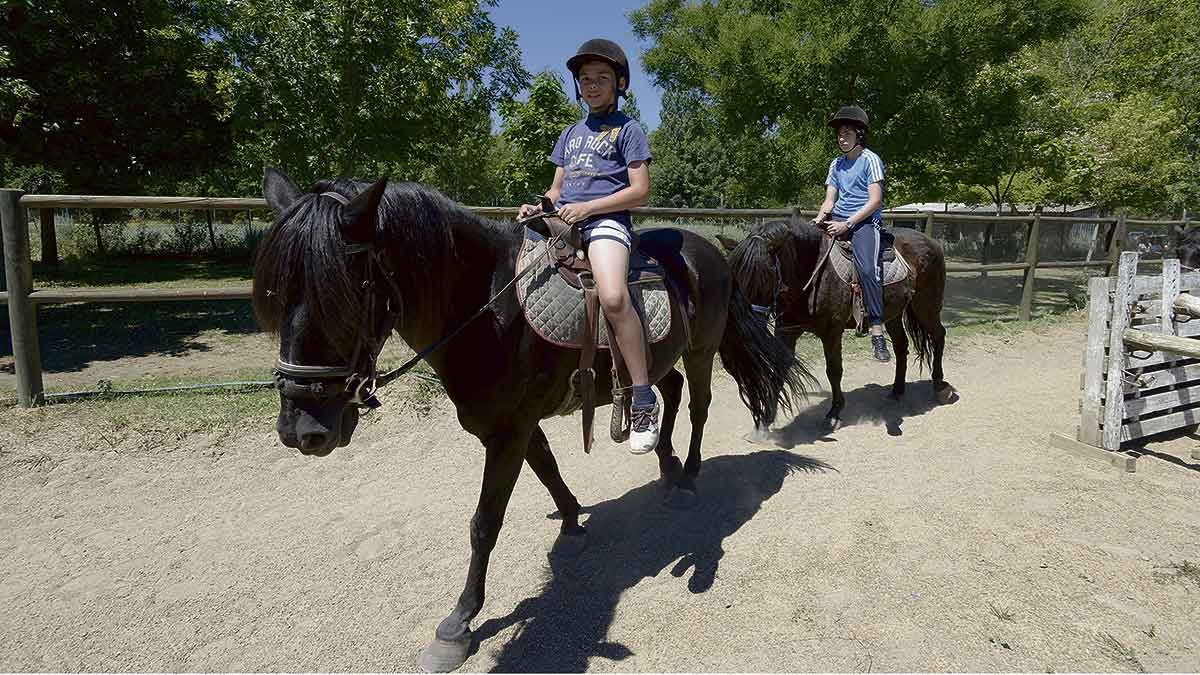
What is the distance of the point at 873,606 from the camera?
283cm

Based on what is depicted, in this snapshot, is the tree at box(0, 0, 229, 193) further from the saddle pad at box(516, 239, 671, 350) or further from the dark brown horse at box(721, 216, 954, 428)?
the dark brown horse at box(721, 216, 954, 428)

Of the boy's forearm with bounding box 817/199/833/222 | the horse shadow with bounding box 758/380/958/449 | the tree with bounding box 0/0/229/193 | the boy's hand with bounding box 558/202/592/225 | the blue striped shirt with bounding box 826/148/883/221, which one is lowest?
the horse shadow with bounding box 758/380/958/449

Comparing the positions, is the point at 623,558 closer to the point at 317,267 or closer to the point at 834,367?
the point at 317,267

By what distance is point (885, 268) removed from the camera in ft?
18.2

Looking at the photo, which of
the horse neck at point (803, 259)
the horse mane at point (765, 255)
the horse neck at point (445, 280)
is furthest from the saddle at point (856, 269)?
the horse neck at point (445, 280)

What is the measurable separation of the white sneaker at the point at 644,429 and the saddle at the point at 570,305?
0.38 feet

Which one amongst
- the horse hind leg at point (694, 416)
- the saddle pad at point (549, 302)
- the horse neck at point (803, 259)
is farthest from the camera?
the horse neck at point (803, 259)

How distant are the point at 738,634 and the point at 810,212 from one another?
6.07 meters

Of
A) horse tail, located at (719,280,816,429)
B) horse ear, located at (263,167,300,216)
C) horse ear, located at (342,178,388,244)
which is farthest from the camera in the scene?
horse tail, located at (719,280,816,429)

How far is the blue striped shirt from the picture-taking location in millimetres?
5262

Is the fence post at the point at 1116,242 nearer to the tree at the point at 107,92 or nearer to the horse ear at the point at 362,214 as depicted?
the horse ear at the point at 362,214

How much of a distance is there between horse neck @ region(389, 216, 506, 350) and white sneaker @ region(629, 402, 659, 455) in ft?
2.82

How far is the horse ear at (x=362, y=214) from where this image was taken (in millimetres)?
1826

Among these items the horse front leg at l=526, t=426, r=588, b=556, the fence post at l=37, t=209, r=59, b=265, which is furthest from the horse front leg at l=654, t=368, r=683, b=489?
the fence post at l=37, t=209, r=59, b=265
